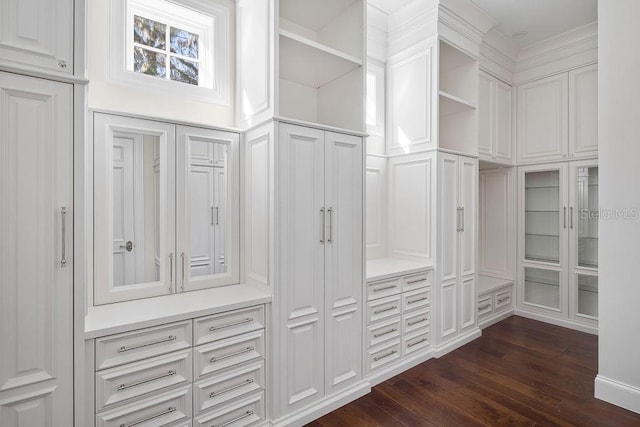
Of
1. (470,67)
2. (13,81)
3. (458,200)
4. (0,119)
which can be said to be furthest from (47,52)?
(470,67)

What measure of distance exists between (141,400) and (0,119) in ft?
4.53

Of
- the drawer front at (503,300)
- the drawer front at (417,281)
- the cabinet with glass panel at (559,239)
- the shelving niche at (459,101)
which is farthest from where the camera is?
the drawer front at (503,300)

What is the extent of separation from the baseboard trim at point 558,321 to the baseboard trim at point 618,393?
1.52 m

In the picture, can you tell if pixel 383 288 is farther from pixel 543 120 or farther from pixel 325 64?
pixel 543 120

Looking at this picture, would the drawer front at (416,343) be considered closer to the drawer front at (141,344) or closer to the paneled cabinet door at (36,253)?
the drawer front at (141,344)

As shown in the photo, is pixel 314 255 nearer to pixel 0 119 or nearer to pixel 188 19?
pixel 0 119

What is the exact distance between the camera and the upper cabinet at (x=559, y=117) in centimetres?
357

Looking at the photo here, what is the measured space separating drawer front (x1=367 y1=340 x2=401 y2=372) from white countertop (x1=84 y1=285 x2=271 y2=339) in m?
1.12

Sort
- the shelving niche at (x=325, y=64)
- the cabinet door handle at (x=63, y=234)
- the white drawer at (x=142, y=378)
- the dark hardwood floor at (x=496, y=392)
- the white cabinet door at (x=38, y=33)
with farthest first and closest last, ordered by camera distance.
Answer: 1. the shelving niche at (x=325, y=64)
2. the dark hardwood floor at (x=496, y=392)
3. the white drawer at (x=142, y=378)
4. the cabinet door handle at (x=63, y=234)
5. the white cabinet door at (x=38, y=33)

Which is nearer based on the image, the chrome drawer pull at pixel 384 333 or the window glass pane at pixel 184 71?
the window glass pane at pixel 184 71

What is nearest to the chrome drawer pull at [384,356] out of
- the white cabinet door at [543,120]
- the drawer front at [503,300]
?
the drawer front at [503,300]

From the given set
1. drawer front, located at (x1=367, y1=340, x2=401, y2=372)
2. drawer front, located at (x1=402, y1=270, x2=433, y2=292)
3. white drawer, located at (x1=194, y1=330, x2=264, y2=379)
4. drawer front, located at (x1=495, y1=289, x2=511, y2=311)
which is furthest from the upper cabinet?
white drawer, located at (x1=194, y1=330, x2=264, y2=379)

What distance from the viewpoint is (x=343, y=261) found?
2.35 metres

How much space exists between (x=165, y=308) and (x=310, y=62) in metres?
1.89
